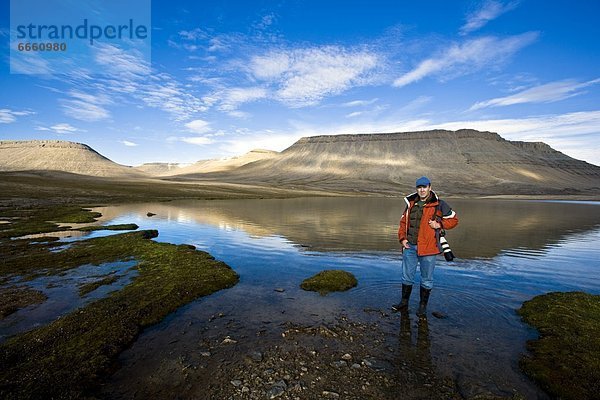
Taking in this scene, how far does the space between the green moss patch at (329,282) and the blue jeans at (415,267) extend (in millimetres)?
3123

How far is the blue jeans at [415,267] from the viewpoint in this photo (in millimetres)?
10586

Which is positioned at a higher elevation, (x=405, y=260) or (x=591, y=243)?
(x=405, y=260)

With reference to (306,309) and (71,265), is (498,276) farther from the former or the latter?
(71,265)

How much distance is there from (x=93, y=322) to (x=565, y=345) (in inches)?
521

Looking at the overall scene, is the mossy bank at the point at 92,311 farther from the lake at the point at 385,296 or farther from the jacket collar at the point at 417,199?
the jacket collar at the point at 417,199

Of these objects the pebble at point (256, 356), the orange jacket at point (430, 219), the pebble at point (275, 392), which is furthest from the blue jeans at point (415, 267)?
the pebble at point (275, 392)

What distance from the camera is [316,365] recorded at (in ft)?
24.4

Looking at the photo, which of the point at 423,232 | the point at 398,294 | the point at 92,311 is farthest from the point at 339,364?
the point at 92,311

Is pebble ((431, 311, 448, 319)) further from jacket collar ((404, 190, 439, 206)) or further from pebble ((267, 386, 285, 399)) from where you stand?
pebble ((267, 386, 285, 399))

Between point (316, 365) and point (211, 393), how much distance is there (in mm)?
2424

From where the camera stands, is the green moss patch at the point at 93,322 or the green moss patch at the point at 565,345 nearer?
the green moss patch at the point at 93,322

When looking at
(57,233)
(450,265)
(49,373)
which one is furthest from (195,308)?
(57,233)

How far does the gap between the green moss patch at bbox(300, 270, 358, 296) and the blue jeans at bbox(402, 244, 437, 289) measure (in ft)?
10.2

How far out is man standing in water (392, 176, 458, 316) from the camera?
1024 cm
